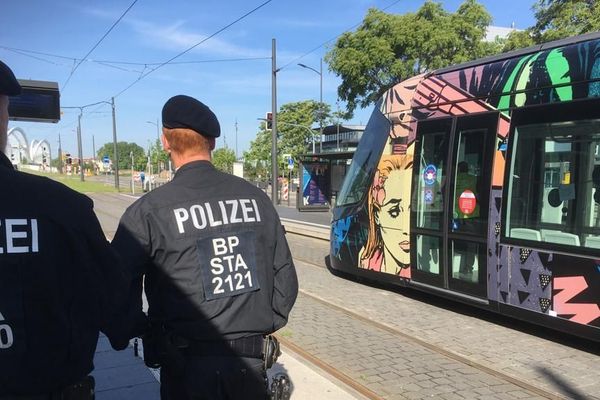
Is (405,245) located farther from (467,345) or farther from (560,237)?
(560,237)

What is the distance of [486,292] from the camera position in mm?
5809

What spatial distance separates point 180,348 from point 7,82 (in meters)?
1.16

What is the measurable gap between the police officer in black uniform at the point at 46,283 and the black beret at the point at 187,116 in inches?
25.1

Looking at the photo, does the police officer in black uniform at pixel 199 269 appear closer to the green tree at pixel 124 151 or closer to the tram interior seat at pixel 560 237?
the tram interior seat at pixel 560 237

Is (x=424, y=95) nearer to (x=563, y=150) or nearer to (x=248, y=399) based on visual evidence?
(x=563, y=150)

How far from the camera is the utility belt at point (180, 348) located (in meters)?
2.09

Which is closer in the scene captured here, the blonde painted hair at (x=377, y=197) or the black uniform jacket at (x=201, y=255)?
the black uniform jacket at (x=201, y=255)

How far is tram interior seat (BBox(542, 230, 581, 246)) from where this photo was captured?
5047mm

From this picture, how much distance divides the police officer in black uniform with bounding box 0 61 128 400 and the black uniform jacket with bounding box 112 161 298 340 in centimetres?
36

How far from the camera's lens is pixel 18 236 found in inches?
60.3

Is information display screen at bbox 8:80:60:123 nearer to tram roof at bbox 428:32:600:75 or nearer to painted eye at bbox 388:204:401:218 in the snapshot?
painted eye at bbox 388:204:401:218

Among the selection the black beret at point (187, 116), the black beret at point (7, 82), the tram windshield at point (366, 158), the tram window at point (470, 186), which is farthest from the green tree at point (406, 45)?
the black beret at point (7, 82)

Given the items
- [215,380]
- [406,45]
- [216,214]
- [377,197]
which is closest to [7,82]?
[216,214]

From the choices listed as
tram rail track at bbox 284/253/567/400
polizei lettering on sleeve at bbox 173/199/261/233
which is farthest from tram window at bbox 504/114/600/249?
polizei lettering on sleeve at bbox 173/199/261/233
